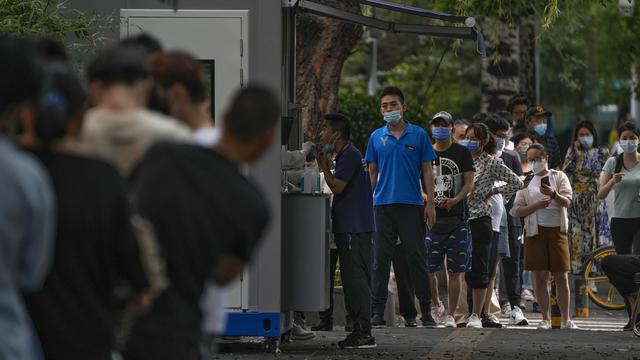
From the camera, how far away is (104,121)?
5945 mm

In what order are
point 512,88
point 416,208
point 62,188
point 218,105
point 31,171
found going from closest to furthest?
1. point 31,171
2. point 62,188
3. point 218,105
4. point 416,208
5. point 512,88

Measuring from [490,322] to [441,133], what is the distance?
1805 mm

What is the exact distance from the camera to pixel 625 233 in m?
15.6

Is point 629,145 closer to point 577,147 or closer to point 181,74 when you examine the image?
point 577,147

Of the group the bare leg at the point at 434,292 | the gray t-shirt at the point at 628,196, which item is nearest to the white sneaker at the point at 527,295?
the bare leg at the point at 434,292

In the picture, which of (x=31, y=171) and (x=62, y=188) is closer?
(x=31, y=171)

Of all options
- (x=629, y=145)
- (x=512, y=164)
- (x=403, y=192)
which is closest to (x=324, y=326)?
(x=403, y=192)

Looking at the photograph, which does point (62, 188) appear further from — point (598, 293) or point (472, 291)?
point (598, 293)

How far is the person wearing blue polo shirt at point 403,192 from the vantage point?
14.5 meters

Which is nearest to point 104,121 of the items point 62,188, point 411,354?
point 62,188

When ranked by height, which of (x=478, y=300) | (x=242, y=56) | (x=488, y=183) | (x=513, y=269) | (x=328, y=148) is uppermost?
(x=242, y=56)

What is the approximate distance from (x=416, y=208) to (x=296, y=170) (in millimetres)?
2354

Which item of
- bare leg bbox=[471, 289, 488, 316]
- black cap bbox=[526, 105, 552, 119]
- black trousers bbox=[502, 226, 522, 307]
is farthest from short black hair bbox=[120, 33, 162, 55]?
black cap bbox=[526, 105, 552, 119]

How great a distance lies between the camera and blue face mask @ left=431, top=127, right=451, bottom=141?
49.8 ft
